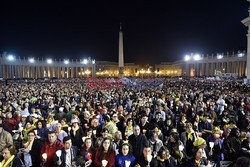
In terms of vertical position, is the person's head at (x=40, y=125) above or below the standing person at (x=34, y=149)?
above

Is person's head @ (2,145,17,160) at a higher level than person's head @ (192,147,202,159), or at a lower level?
higher

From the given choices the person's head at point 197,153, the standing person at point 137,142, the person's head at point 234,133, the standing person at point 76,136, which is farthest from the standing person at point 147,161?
the person's head at point 234,133

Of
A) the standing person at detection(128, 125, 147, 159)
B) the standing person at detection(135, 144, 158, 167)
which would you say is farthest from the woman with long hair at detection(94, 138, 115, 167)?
the standing person at detection(128, 125, 147, 159)

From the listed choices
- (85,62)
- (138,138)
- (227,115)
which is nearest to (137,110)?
(227,115)

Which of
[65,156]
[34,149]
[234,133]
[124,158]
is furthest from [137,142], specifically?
[234,133]

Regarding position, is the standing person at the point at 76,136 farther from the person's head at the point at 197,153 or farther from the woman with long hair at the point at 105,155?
the person's head at the point at 197,153

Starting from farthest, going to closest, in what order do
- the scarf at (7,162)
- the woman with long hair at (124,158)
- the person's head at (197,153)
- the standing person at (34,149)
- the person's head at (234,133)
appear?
1. the person's head at (234,133)
2. the standing person at (34,149)
3. the person's head at (197,153)
4. the woman with long hair at (124,158)
5. the scarf at (7,162)

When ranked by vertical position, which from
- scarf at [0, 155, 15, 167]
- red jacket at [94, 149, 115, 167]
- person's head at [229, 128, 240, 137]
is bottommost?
red jacket at [94, 149, 115, 167]

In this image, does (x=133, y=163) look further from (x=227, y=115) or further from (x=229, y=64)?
(x=229, y=64)

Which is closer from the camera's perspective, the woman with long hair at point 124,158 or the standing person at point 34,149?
the woman with long hair at point 124,158

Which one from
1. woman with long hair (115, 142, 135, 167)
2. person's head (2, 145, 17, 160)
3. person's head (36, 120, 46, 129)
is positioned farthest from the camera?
person's head (36, 120, 46, 129)

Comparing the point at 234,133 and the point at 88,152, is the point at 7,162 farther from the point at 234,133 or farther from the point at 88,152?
the point at 234,133

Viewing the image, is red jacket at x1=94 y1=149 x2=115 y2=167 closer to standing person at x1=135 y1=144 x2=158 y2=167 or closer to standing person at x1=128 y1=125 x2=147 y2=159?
standing person at x1=135 y1=144 x2=158 y2=167

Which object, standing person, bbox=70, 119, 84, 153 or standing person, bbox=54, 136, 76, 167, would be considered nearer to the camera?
standing person, bbox=54, 136, 76, 167
